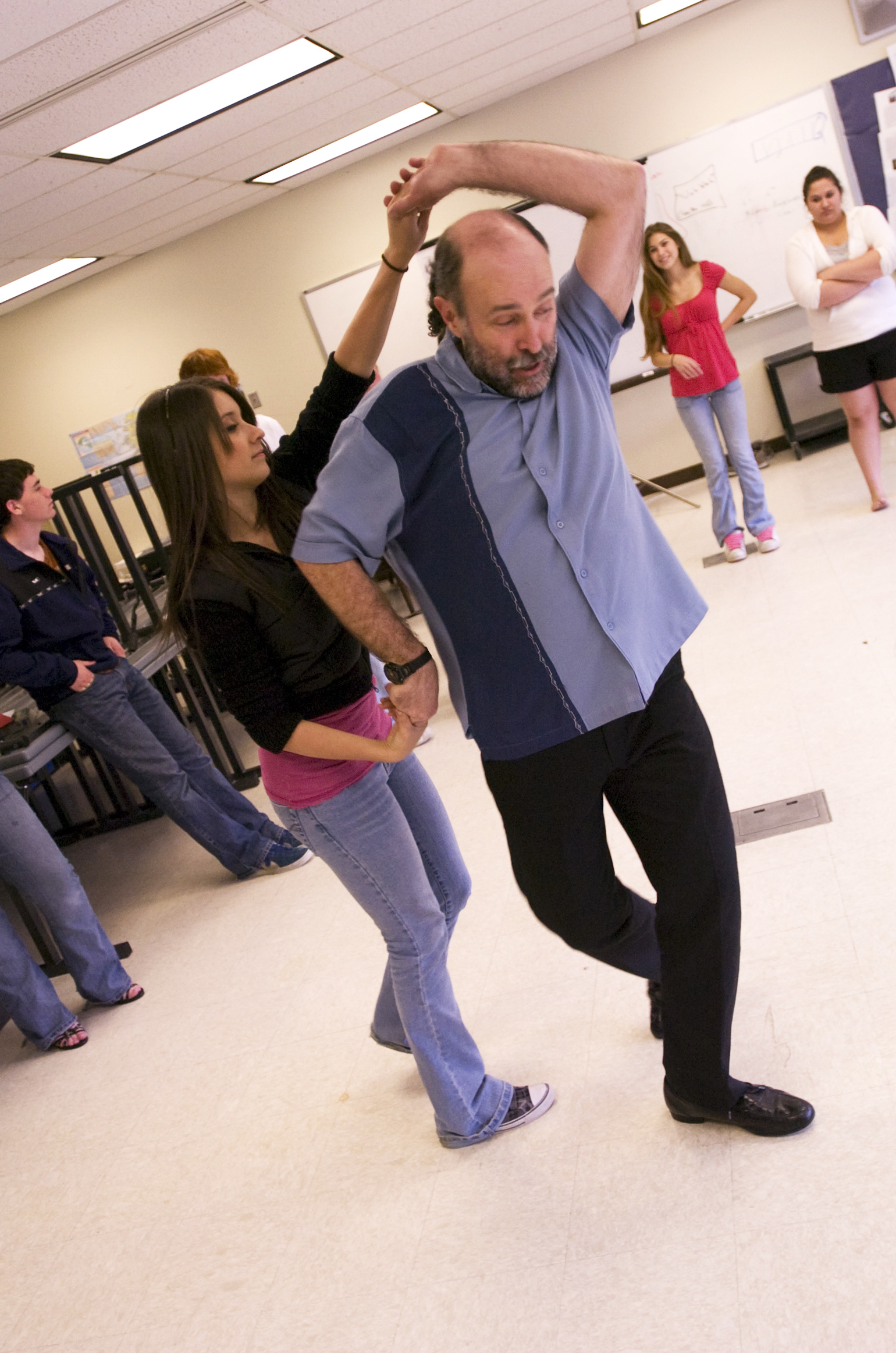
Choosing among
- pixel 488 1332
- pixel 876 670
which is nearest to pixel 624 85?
pixel 876 670

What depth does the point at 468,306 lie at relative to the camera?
142 cm

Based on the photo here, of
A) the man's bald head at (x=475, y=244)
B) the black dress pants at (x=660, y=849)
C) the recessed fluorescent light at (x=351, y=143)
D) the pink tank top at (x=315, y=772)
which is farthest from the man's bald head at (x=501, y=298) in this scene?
the recessed fluorescent light at (x=351, y=143)

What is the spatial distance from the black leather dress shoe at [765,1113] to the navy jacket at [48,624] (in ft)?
7.79

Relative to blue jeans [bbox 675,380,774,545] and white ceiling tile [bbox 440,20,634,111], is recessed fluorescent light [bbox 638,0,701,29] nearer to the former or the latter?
white ceiling tile [bbox 440,20,634,111]

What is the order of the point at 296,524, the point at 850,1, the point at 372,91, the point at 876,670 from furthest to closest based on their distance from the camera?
the point at 850,1, the point at 372,91, the point at 876,670, the point at 296,524

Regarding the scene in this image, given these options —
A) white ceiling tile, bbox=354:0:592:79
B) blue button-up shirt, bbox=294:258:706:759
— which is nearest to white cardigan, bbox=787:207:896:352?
white ceiling tile, bbox=354:0:592:79

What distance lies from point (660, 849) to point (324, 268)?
6.49 meters

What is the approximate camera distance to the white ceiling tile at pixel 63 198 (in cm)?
493

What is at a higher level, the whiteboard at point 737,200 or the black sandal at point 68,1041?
the whiteboard at point 737,200

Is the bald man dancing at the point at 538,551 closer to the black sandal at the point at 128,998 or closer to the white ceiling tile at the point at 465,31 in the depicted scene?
the black sandal at the point at 128,998

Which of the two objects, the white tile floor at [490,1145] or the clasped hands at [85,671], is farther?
the clasped hands at [85,671]

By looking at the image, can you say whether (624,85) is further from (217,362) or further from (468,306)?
(468,306)

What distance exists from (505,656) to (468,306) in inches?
18.8

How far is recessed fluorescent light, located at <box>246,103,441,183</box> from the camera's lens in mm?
6094
